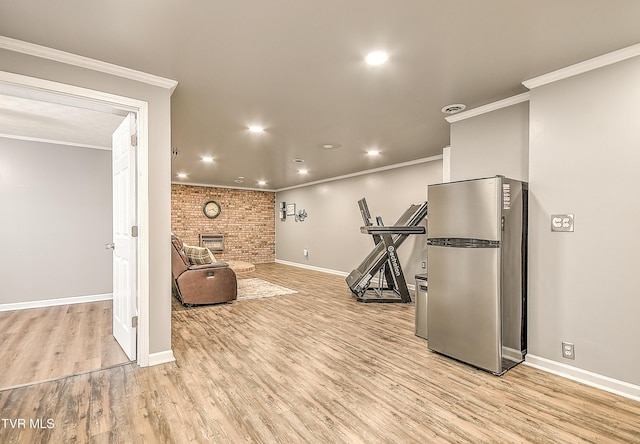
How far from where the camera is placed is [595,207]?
2379mm

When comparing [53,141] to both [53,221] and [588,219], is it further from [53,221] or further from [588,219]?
[588,219]

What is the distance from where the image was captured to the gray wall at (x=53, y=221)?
4355mm

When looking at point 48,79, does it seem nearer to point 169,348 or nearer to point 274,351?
point 169,348

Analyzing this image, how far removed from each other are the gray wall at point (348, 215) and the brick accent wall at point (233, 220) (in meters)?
0.40

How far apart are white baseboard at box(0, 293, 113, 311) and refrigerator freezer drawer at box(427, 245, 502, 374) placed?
486 centimetres

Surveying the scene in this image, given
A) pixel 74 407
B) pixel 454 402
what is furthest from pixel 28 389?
pixel 454 402

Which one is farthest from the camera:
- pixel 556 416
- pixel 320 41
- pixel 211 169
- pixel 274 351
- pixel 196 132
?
pixel 211 169

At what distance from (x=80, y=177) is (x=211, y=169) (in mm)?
2437

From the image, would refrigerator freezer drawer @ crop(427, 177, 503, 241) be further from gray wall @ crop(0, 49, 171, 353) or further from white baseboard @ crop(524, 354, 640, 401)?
gray wall @ crop(0, 49, 171, 353)

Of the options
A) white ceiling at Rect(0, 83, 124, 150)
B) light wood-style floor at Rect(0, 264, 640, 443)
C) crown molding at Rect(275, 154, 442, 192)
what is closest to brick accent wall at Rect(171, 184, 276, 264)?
crown molding at Rect(275, 154, 442, 192)

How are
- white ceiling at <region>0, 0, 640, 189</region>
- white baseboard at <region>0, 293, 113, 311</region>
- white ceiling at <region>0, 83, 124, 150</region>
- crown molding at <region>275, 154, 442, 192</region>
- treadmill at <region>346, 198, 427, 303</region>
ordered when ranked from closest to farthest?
white ceiling at <region>0, 0, 640, 189</region> → white ceiling at <region>0, 83, 124, 150</region> → white baseboard at <region>0, 293, 113, 311</region> → treadmill at <region>346, 198, 427, 303</region> → crown molding at <region>275, 154, 442, 192</region>

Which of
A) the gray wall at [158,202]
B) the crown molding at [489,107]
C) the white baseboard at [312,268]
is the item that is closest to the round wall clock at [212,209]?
the white baseboard at [312,268]

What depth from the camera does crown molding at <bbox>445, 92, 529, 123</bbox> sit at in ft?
9.73

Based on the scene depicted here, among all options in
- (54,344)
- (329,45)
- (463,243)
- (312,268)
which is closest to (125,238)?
(54,344)
